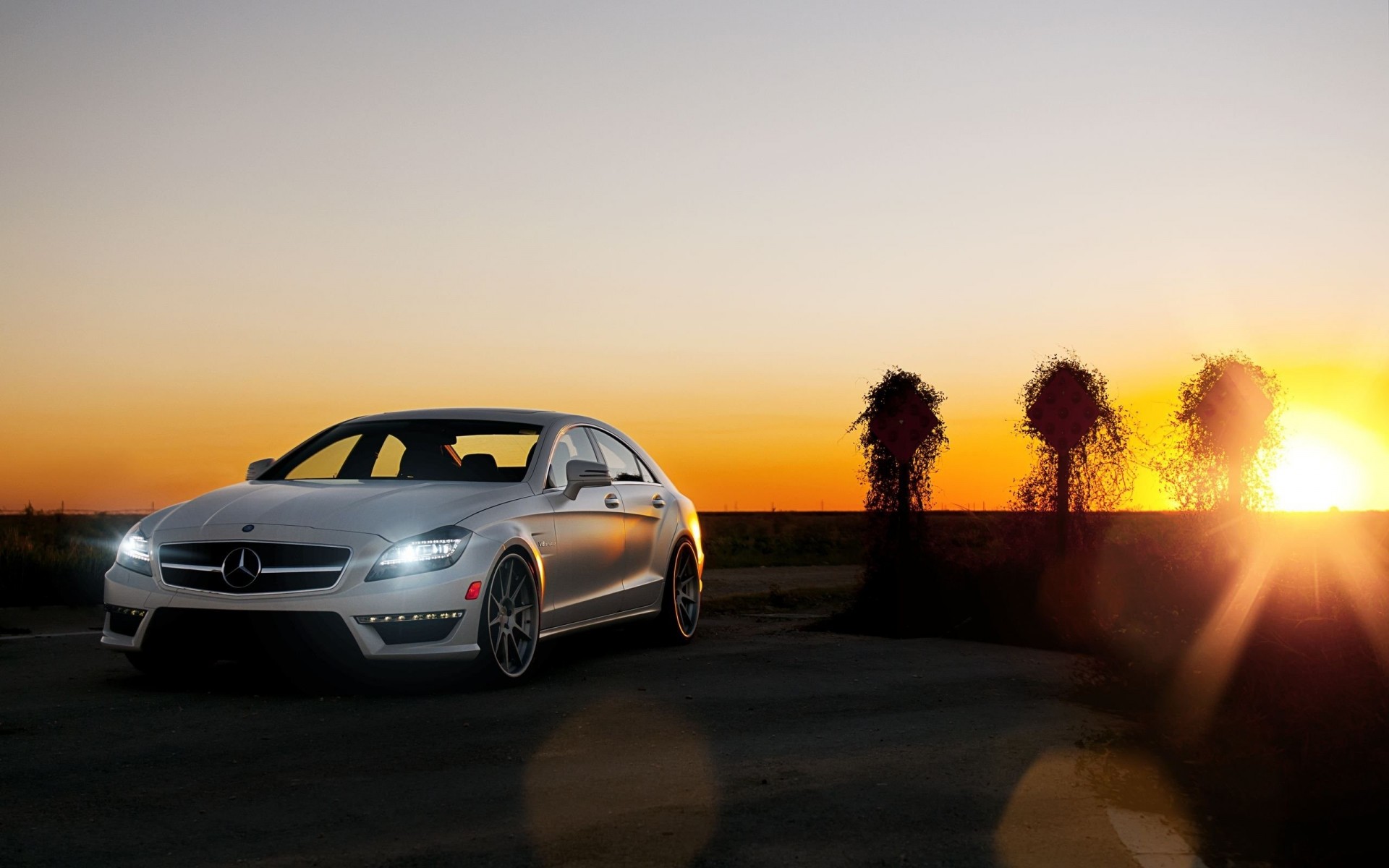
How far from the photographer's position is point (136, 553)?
8.69 metres

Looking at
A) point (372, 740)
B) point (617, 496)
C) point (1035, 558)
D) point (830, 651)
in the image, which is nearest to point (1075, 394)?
point (1035, 558)

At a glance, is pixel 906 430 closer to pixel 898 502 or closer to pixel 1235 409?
pixel 898 502

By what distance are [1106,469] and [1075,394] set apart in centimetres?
543

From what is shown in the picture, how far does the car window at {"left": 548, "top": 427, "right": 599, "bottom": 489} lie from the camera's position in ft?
32.3

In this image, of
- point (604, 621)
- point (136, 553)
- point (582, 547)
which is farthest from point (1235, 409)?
point (136, 553)

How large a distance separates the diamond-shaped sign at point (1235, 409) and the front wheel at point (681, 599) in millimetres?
18086

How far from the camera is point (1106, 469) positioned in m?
17.6

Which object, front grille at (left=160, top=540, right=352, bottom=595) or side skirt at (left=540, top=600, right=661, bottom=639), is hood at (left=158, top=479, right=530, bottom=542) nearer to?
front grille at (left=160, top=540, right=352, bottom=595)

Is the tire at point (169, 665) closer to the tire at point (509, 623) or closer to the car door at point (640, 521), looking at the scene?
the tire at point (509, 623)

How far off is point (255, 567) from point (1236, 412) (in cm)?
2322

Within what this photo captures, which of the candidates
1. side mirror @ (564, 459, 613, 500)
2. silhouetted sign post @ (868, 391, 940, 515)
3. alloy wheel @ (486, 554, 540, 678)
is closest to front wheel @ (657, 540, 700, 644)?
side mirror @ (564, 459, 613, 500)

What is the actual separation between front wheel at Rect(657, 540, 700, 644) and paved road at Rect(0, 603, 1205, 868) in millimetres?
1781

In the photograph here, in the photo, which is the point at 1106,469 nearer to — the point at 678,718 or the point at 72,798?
the point at 678,718

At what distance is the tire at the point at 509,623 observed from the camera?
27.8ft
